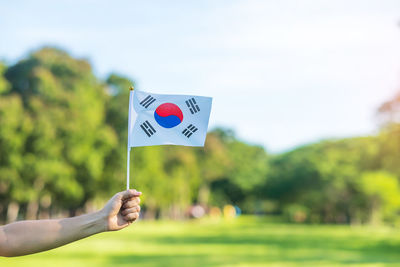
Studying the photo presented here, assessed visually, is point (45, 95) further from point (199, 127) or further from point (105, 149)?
point (199, 127)

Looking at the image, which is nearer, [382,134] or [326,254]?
[326,254]

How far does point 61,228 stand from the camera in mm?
2965

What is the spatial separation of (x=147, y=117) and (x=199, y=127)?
372mm

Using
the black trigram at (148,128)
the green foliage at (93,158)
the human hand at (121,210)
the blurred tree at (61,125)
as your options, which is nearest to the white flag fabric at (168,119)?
the black trigram at (148,128)

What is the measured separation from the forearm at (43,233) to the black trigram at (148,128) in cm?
107

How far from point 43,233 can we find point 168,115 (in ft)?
4.53

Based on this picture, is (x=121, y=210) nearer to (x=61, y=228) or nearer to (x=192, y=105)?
(x=61, y=228)

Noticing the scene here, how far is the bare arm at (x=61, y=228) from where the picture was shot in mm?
2875

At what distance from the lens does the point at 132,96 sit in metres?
3.91

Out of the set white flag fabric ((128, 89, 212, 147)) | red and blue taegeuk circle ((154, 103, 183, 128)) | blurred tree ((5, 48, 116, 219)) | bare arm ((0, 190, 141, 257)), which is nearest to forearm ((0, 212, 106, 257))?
bare arm ((0, 190, 141, 257))

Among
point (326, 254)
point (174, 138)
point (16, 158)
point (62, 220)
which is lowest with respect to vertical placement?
point (326, 254)

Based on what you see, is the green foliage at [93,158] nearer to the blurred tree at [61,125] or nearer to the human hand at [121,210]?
the blurred tree at [61,125]

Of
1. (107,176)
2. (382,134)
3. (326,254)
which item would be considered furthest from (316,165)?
(326,254)

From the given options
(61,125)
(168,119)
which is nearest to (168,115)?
(168,119)
